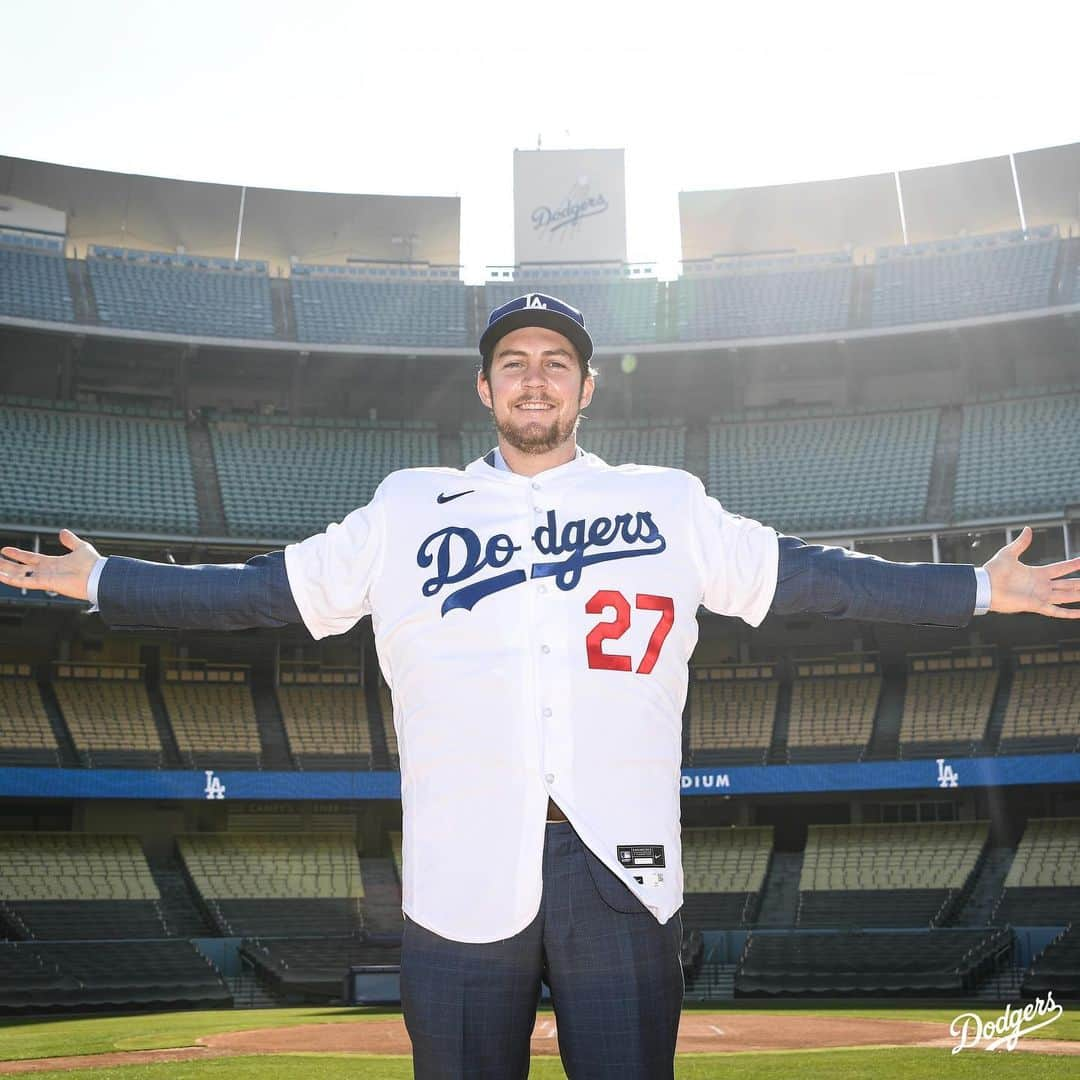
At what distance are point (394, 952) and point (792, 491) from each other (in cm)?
1716

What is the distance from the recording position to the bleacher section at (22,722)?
3234 centimetres

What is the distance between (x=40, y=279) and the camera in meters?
39.1

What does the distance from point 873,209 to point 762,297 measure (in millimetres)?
5763

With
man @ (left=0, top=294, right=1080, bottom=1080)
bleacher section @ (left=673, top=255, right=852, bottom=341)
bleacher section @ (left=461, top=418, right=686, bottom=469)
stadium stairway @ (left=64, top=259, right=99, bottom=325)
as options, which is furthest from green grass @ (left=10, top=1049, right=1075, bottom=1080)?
stadium stairway @ (left=64, top=259, right=99, bottom=325)

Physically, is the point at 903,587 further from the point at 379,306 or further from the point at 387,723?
the point at 379,306

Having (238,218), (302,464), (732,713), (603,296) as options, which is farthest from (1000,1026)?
(238,218)

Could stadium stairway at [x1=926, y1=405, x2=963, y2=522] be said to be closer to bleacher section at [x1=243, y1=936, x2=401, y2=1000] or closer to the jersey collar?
bleacher section at [x1=243, y1=936, x2=401, y2=1000]

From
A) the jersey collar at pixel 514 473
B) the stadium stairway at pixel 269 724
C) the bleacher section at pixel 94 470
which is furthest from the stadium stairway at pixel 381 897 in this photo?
the jersey collar at pixel 514 473

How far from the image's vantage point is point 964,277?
40.1 meters

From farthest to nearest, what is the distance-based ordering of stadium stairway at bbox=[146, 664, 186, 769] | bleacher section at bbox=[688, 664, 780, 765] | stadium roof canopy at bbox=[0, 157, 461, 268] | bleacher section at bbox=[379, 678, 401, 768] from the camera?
stadium roof canopy at bbox=[0, 157, 461, 268] → bleacher section at bbox=[379, 678, 401, 768] → bleacher section at bbox=[688, 664, 780, 765] → stadium stairway at bbox=[146, 664, 186, 769]

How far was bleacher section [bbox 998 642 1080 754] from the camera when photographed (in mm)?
33094

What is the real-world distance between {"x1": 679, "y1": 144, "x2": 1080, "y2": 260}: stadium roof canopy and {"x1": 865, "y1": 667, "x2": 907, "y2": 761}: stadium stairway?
1511cm

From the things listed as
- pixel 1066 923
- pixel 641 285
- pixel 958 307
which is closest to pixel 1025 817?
pixel 1066 923

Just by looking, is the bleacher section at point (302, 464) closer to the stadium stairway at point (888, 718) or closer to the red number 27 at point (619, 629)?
the stadium stairway at point (888, 718)
